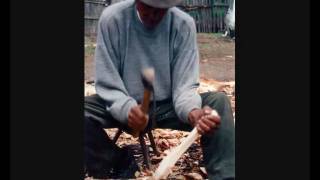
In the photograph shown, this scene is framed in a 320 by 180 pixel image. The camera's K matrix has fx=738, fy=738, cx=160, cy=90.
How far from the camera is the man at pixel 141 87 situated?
543cm

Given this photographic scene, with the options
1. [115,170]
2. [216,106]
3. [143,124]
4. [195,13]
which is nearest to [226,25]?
[195,13]

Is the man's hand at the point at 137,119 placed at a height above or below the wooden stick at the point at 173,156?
above

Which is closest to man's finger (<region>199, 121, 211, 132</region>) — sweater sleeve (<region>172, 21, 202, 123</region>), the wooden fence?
sweater sleeve (<region>172, 21, 202, 123</region>)

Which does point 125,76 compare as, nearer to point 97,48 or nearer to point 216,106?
point 97,48

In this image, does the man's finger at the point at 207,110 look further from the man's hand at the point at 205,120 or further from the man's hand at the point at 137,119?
the man's hand at the point at 137,119

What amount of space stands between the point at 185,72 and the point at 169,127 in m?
0.43

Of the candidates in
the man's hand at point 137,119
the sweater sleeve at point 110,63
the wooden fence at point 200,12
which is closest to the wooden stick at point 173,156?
the man's hand at point 137,119

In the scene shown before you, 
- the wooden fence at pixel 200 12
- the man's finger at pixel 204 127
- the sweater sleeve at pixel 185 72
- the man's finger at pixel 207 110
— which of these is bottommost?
the man's finger at pixel 204 127

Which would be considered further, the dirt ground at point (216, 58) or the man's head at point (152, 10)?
the dirt ground at point (216, 58)

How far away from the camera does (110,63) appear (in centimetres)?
545

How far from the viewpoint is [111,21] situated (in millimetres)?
5457

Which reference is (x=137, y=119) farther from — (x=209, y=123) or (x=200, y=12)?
(x=200, y=12)

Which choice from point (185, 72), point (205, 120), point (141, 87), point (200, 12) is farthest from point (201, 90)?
point (200, 12)

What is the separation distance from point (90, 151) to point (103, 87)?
48cm
